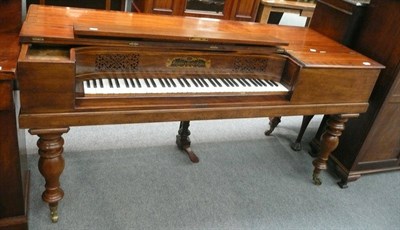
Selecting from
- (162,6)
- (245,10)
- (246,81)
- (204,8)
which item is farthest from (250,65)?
(245,10)

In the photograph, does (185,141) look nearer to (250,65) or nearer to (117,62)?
(250,65)

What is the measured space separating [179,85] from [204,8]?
230 cm

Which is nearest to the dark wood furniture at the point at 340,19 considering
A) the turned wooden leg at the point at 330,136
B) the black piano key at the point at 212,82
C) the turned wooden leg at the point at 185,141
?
the turned wooden leg at the point at 330,136

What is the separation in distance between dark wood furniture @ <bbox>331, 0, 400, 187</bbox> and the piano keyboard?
757 millimetres

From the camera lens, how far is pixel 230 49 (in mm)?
1630

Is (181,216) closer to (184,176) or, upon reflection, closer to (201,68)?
(184,176)

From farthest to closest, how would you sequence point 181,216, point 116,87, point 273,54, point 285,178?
point 285,178 < point 181,216 < point 273,54 < point 116,87

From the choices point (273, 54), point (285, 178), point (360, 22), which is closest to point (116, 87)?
point (273, 54)

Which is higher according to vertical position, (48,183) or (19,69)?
(19,69)

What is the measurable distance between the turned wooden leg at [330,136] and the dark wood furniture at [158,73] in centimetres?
2

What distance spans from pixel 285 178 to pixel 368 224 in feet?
1.86

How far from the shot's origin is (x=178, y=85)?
5.09 feet

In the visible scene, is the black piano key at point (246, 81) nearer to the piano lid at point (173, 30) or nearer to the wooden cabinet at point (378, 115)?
the piano lid at point (173, 30)

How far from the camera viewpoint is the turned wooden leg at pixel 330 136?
2.05 meters
